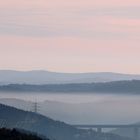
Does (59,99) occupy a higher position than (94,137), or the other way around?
(59,99)

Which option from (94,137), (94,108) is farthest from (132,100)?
(94,137)

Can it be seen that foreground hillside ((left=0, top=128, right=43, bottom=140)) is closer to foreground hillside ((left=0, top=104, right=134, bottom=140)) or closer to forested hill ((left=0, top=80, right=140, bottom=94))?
foreground hillside ((left=0, top=104, right=134, bottom=140))

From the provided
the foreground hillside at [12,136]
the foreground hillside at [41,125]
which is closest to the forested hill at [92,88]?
the foreground hillside at [41,125]

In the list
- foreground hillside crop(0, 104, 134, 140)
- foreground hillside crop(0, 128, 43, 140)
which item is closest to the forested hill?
foreground hillside crop(0, 104, 134, 140)

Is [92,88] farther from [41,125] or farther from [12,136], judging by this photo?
[12,136]

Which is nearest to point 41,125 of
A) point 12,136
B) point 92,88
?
point 12,136

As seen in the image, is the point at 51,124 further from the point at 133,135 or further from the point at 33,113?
the point at 133,135

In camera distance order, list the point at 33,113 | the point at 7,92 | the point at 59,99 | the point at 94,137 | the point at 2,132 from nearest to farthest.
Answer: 1. the point at 2,132
2. the point at 94,137
3. the point at 33,113
4. the point at 7,92
5. the point at 59,99

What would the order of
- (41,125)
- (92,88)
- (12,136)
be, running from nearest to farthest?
(12,136)
(41,125)
(92,88)

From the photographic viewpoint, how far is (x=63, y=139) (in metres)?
82.1

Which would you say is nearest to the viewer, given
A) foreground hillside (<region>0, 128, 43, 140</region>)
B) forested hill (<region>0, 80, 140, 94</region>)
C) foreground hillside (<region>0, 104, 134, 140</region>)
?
foreground hillside (<region>0, 128, 43, 140</region>)

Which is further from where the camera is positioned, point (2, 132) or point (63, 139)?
point (63, 139)

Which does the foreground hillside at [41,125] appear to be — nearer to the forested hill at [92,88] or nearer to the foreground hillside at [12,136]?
the foreground hillside at [12,136]

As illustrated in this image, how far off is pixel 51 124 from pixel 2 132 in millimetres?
58205
